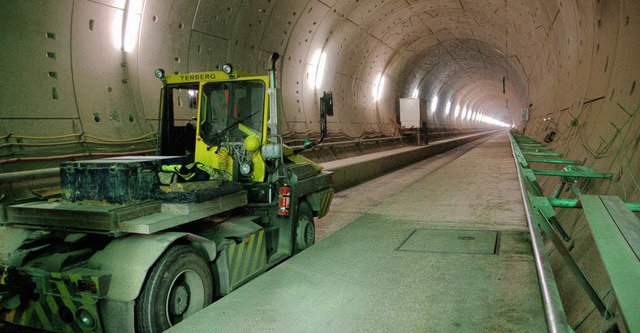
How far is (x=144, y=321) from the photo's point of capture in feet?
11.1

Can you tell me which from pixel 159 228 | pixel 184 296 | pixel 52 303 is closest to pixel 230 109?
pixel 159 228

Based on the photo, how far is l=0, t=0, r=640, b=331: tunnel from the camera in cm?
558

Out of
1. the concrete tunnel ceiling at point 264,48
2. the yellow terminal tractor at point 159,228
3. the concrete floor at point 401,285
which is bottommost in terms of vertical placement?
the concrete floor at point 401,285

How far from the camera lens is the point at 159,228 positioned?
3582mm

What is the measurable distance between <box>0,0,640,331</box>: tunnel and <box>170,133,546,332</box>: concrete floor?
0.70m

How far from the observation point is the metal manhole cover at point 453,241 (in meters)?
4.43

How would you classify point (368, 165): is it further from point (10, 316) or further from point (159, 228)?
point (10, 316)

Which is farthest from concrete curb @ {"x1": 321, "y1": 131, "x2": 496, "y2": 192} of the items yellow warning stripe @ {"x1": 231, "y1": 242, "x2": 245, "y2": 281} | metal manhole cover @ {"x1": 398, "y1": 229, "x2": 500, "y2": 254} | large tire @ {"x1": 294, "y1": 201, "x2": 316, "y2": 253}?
yellow warning stripe @ {"x1": 231, "y1": 242, "x2": 245, "y2": 281}

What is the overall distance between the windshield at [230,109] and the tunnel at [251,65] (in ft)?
2.05

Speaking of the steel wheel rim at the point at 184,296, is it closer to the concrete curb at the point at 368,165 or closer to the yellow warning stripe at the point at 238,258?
the yellow warning stripe at the point at 238,258

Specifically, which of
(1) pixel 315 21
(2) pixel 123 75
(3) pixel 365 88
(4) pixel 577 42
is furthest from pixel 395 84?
(2) pixel 123 75

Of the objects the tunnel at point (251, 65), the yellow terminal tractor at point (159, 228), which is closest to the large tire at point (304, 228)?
the yellow terminal tractor at point (159, 228)

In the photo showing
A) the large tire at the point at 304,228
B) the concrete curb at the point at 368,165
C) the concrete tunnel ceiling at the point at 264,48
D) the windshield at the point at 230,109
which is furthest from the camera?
the concrete curb at the point at 368,165

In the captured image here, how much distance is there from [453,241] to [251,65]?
25.9 feet
